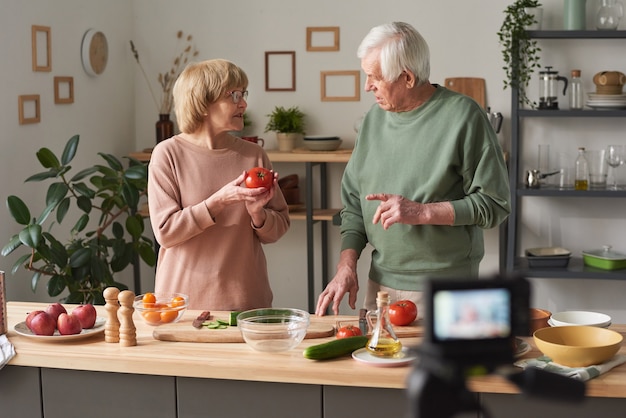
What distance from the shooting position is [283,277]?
5.29 m

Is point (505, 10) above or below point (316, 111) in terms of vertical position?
above

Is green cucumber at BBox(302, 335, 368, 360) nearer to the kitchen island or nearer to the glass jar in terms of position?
the kitchen island

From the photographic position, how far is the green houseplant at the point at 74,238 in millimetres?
3818

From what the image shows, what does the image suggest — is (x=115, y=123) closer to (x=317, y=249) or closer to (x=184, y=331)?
(x=317, y=249)

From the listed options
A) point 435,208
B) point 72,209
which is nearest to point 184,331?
point 435,208

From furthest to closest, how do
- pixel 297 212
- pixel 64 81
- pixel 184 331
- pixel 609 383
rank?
pixel 297 212 < pixel 64 81 < pixel 184 331 < pixel 609 383

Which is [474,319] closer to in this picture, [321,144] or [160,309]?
[160,309]

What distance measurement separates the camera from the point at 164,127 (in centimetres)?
505

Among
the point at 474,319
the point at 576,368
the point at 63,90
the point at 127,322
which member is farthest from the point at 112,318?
the point at 63,90

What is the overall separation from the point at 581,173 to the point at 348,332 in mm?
2843

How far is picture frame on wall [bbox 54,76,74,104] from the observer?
4371 millimetres

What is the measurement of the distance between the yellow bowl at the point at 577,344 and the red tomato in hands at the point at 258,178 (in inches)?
34.8

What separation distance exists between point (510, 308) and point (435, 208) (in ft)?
5.10

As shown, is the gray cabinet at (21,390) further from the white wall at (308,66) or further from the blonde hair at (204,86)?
the white wall at (308,66)
